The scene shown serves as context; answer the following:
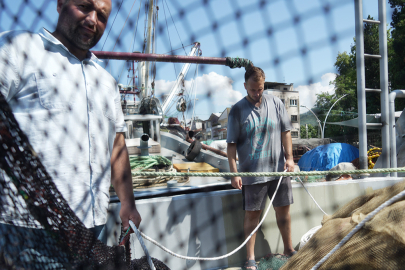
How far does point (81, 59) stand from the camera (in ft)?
4.95

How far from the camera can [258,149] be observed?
2395mm

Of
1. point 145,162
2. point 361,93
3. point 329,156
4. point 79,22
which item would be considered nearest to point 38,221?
point 79,22

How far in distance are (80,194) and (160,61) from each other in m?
1.21

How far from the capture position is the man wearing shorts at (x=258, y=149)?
2379 mm

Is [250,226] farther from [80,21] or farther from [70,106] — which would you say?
[80,21]

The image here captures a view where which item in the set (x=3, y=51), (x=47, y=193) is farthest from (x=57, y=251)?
(x=3, y=51)

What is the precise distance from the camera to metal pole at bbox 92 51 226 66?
2131mm

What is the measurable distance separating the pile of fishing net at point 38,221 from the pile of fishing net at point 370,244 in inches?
32.7

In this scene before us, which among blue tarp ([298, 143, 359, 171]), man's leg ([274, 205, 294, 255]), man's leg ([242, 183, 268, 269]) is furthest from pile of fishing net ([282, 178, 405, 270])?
blue tarp ([298, 143, 359, 171])

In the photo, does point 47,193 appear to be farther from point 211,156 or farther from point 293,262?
point 211,156

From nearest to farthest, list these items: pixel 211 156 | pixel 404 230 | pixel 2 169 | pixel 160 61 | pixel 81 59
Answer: pixel 404 230 < pixel 2 169 < pixel 81 59 < pixel 160 61 < pixel 211 156

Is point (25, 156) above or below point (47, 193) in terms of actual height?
A: above

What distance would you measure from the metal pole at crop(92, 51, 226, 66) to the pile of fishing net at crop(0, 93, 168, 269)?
1164 millimetres

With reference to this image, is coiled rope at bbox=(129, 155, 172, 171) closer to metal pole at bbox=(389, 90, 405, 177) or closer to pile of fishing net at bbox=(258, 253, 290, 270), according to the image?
pile of fishing net at bbox=(258, 253, 290, 270)
